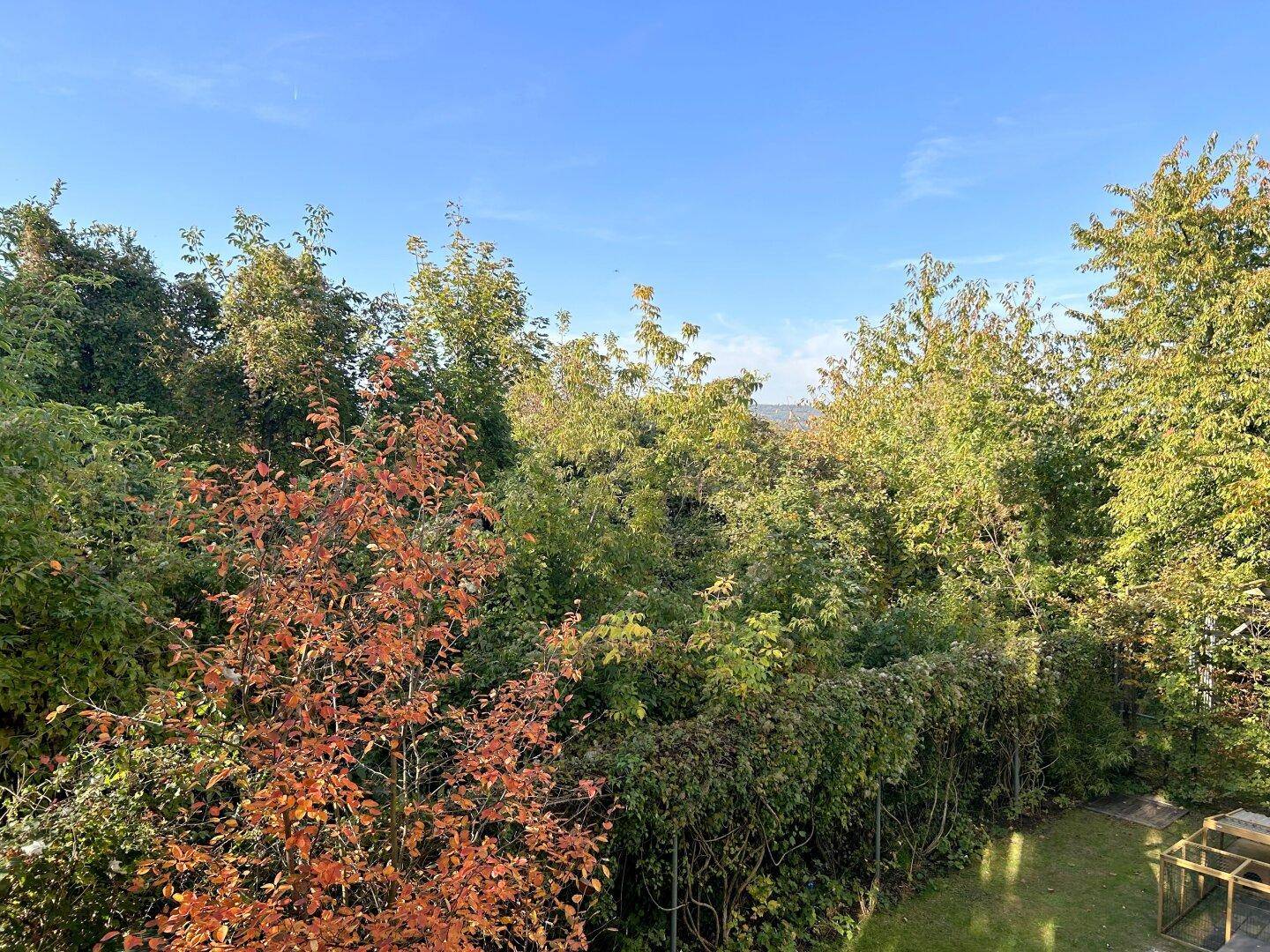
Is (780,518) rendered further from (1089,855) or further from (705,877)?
(1089,855)

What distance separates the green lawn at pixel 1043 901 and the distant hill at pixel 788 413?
442 inches

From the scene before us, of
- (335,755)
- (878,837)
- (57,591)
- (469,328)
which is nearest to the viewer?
(335,755)

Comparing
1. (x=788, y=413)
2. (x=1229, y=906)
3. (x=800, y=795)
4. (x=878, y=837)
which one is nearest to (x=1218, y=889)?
(x=1229, y=906)

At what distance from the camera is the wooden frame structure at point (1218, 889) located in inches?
186

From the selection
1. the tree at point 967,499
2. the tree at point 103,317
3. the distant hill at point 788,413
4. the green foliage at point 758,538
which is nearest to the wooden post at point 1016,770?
the green foliage at point 758,538

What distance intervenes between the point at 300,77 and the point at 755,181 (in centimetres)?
743

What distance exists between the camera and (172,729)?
6.68 ft

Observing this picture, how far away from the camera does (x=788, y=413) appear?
797 inches

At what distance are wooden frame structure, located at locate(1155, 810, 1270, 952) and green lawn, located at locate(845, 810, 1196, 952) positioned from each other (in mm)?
213

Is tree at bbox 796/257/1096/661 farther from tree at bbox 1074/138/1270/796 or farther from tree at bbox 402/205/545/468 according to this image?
tree at bbox 402/205/545/468

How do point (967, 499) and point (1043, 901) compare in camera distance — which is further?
point (967, 499)

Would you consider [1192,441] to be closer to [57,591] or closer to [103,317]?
[57,591]

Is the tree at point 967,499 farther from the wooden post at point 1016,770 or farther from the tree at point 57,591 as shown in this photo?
the tree at point 57,591

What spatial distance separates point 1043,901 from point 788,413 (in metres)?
16.0
